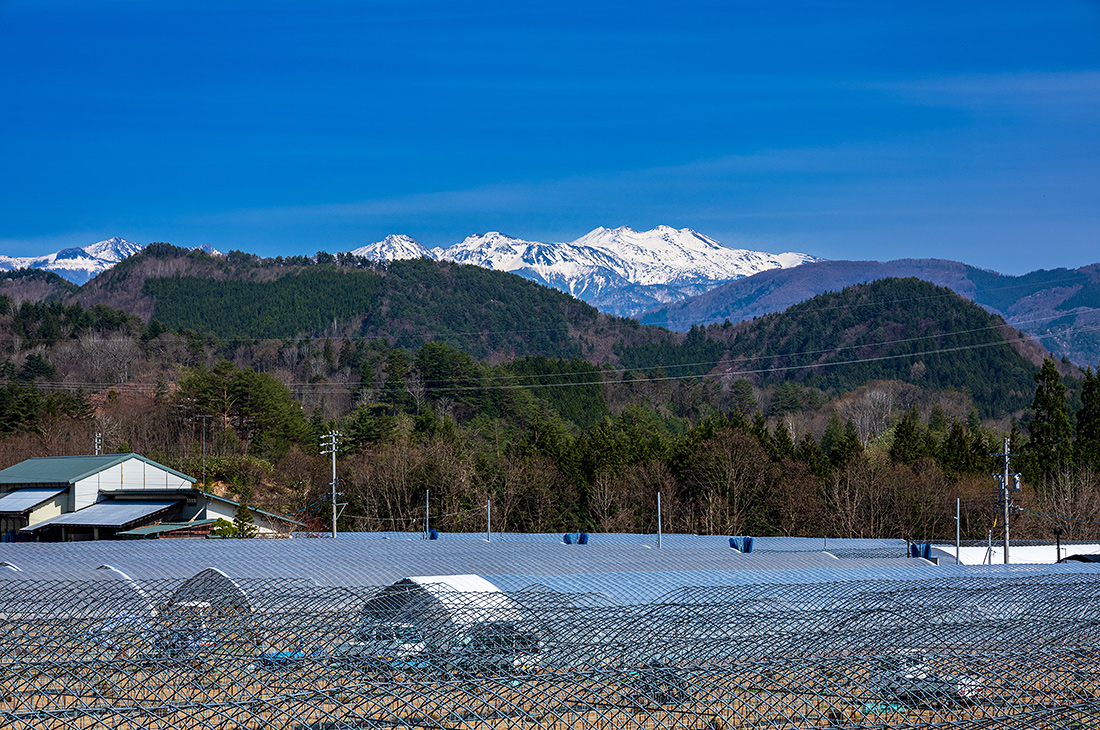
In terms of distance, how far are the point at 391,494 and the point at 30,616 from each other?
4283 cm

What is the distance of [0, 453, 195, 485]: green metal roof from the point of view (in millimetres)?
58166

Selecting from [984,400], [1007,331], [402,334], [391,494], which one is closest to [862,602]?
[391,494]

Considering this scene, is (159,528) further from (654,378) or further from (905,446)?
(654,378)

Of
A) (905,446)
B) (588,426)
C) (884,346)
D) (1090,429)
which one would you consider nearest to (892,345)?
(884,346)

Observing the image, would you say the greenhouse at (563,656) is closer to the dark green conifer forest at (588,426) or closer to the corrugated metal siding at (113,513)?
the corrugated metal siding at (113,513)

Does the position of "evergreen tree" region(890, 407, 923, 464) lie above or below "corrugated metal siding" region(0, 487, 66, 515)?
above

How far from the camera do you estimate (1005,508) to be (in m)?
39.6

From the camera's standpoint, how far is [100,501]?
2323 inches

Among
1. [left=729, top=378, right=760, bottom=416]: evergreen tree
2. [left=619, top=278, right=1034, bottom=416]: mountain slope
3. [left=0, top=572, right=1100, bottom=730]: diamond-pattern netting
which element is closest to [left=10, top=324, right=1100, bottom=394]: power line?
[left=619, top=278, right=1034, bottom=416]: mountain slope

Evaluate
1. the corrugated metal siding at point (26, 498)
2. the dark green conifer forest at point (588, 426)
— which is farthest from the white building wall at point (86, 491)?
the dark green conifer forest at point (588, 426)

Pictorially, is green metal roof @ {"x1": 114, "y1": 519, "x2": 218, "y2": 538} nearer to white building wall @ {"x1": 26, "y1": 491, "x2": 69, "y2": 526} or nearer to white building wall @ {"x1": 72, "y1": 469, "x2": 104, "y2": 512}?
white building wall @ {"x1": 72, "y1": 469, "x2": 104, "y2": 512}

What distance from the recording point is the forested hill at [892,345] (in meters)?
149

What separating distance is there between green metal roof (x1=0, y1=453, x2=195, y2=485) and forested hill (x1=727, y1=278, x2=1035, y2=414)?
11340 centimetres

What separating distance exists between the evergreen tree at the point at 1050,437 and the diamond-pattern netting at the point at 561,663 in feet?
134
